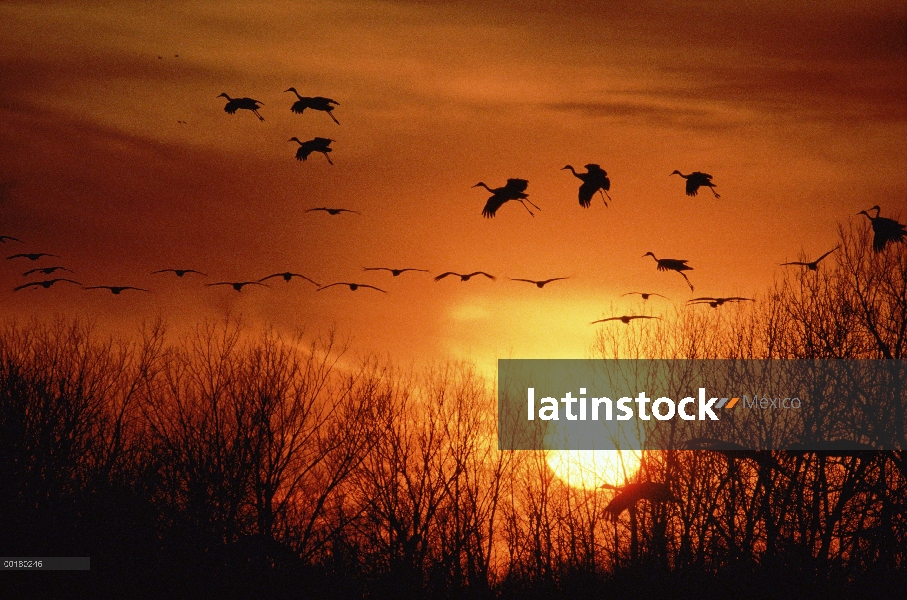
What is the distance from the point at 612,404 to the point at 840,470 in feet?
19.3

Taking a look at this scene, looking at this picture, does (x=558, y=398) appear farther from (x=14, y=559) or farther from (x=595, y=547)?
(x=14, y=559)

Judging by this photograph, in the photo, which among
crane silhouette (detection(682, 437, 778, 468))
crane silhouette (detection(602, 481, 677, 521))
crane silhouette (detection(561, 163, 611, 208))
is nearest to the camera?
crane silhouette (detection(561, 163, 611, 208))

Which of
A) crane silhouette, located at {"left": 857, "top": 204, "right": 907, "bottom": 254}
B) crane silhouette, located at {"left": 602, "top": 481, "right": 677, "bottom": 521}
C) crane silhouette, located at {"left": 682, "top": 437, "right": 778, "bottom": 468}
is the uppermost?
crane silhouette, located at {"left": 857, "top": 204, "right": 907, "bottom": 254}

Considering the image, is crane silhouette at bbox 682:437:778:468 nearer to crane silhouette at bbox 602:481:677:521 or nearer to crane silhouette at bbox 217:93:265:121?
crane silhouette at bbox 602:481:677:521

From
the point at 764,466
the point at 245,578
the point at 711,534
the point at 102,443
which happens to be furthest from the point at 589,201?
the point at 102,443

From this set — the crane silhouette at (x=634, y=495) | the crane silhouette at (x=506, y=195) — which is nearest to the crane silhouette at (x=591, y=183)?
the crane silhouette at (x=506, y=195)

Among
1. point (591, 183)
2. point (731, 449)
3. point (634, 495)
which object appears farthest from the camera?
point (731, 449)

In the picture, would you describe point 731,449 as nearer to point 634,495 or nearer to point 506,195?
Answer: point 634,495

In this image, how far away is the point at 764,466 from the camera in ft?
78.7

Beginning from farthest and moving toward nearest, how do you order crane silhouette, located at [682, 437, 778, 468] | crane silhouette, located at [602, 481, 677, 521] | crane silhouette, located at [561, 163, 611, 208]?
1. crane silhouette, located at [682, 437, 778, 468]
2. crane silhouette, located at [602, 481, 677, 521]
3. crane silhouette, located at [561, 163, 611, 208]

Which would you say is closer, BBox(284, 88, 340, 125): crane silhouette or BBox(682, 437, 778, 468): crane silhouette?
BBox(284, 88, 340, 125): crane silhouette

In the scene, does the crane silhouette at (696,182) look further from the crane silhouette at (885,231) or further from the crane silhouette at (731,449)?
the crane silhouette at (731,449)

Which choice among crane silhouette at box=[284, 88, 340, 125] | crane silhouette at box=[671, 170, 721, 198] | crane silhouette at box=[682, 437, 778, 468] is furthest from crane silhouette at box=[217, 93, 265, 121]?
crane silhouette at box=[682, 437, 778, 468]

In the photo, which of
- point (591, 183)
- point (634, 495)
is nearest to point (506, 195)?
point (591, 183)
